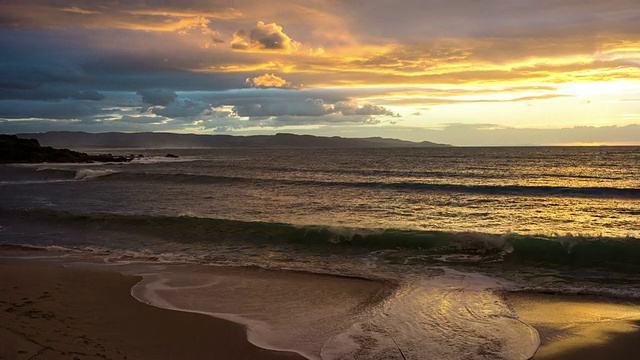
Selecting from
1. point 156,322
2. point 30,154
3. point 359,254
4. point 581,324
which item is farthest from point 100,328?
point 30,154

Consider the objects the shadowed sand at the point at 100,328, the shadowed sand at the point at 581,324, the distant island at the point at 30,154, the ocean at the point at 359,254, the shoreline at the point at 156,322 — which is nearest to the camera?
the shadowed sand at the point at 100,328

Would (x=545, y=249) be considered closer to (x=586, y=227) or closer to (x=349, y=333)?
(x=586, y=227)

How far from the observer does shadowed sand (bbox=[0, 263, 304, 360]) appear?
5.74 meters

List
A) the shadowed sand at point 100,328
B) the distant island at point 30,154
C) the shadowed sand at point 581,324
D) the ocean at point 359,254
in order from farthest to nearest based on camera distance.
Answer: the distant island at point 30,154
the ocean at point 359,254
the shadowed sand at point 581,324
the shadowed sand at point 100,328

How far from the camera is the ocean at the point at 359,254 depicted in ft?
22.3

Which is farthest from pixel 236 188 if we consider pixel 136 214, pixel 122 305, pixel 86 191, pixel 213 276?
pixel 122 305

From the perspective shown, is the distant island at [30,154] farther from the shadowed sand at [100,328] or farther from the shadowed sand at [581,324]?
the shadowed sand at [581,324]

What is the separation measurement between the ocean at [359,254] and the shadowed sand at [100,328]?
0.43m

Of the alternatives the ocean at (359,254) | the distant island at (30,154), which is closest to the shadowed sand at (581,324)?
the ocean at (359,254)

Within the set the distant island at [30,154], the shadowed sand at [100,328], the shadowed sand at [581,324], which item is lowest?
the shadowed sand at [581,324]

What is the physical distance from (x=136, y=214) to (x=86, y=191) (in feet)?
38.4

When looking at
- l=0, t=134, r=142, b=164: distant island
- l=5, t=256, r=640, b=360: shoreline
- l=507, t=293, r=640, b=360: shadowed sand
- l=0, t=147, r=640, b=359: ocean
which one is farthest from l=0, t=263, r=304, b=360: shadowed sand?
l=0, t=134, r=142, b=164: distant island

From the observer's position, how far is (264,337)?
21.4ft

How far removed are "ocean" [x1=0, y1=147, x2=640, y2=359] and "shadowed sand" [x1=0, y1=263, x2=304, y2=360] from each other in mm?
428
